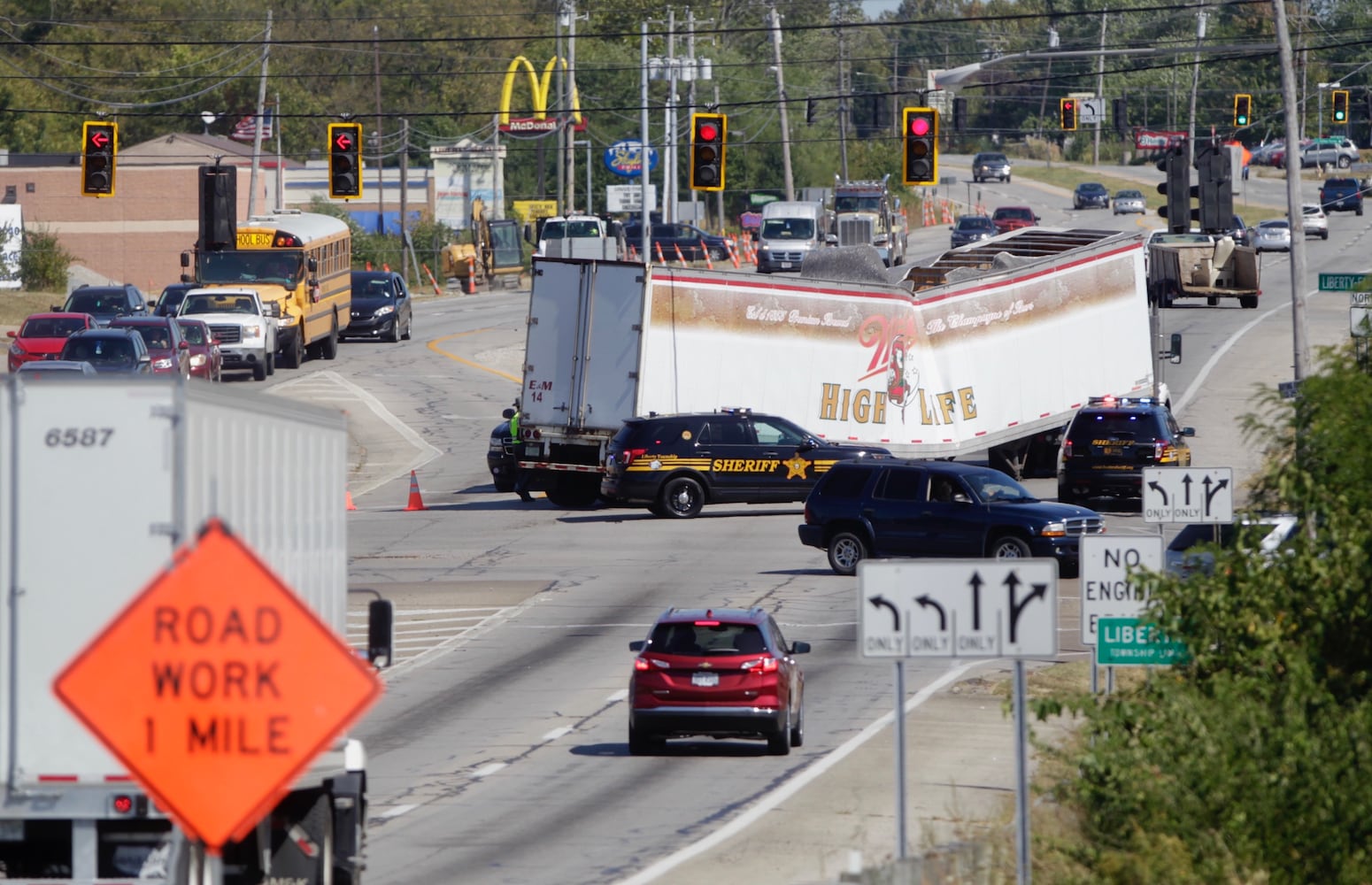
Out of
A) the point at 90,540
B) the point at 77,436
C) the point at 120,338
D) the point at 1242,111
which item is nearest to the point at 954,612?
the point at 90,540

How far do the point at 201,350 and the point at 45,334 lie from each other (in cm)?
396

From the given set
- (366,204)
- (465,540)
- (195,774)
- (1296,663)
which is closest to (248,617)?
(195,774)

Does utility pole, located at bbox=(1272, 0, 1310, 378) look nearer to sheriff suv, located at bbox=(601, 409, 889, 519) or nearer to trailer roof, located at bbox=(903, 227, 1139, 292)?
sheriff suv, located at bbox=(601, 409, 889, 519)

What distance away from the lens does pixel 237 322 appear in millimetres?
47719

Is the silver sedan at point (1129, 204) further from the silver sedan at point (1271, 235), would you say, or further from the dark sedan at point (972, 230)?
the silver sedan at point (1271, 235)

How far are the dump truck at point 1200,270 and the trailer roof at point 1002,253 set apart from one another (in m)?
1.43

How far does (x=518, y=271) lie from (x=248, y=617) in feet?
249

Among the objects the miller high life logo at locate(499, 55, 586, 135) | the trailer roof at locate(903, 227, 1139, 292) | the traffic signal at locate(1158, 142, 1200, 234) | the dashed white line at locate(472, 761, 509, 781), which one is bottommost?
the dashed white line at locate(472, 761, 509, 781)

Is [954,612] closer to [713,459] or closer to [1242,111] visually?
[713,459]

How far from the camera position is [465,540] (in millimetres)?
32125

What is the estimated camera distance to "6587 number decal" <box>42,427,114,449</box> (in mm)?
9297

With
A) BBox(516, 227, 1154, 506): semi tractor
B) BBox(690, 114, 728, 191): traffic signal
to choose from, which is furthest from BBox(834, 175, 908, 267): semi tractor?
BBox(690, 114, 728, 191): traffic signal

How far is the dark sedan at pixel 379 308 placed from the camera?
59406mm

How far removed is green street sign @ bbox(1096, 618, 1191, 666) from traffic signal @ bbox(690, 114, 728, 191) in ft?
77.3
